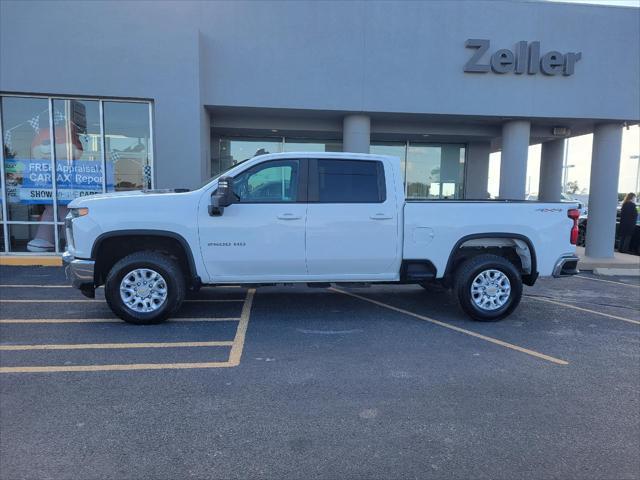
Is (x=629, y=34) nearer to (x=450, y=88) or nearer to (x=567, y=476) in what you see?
(x=450, y=88)

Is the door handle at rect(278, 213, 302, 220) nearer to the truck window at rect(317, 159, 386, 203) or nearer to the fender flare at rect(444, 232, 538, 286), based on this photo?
the truck window at rect(317, 159, 386, 203)

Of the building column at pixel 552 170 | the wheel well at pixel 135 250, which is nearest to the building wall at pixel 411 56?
the building column at pixel 552 170

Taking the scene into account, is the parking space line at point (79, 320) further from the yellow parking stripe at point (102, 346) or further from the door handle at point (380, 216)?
the door handle at point (380, 216)

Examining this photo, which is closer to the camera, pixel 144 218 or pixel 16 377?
pixel 16 377

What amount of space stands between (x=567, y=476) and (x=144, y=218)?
4.90 meters

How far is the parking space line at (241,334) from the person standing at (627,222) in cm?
1251

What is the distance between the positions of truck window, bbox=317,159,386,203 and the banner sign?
6.80 meters

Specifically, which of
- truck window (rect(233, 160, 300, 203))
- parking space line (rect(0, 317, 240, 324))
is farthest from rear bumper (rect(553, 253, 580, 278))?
parking space line (rect(0, 317, 240, 324))

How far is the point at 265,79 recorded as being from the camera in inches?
412

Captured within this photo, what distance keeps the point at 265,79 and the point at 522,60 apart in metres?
6.25

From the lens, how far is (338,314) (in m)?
6.33

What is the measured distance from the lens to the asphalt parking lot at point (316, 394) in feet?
9.59

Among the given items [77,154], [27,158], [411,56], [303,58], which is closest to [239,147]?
[303,58]

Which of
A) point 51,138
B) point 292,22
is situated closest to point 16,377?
point 51,138
